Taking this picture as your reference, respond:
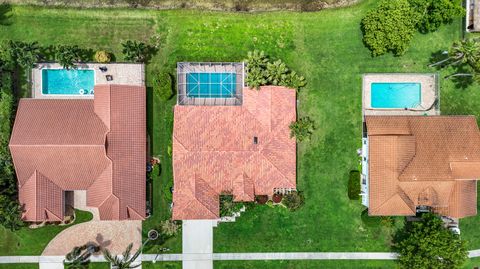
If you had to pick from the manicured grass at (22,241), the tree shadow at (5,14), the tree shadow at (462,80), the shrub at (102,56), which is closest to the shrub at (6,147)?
the manicured grass at (22,241)

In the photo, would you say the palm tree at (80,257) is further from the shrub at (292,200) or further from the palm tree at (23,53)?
the shrub at (292,200)

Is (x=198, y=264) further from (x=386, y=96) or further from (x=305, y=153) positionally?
(x=386, y=96)

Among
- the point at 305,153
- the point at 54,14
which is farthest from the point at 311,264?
the point at 54,14

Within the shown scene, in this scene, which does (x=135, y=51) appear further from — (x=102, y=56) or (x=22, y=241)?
(x=22, y=241)

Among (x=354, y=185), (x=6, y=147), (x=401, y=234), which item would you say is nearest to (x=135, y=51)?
(x=6, y=147)

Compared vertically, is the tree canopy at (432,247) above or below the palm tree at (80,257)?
above

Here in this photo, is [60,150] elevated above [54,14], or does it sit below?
below

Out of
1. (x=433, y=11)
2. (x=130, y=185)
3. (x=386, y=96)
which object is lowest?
(x=130, y=185)

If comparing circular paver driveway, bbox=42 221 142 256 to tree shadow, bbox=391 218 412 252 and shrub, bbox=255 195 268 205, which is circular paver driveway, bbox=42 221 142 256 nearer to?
shrub, bbox=255 195 268 205
